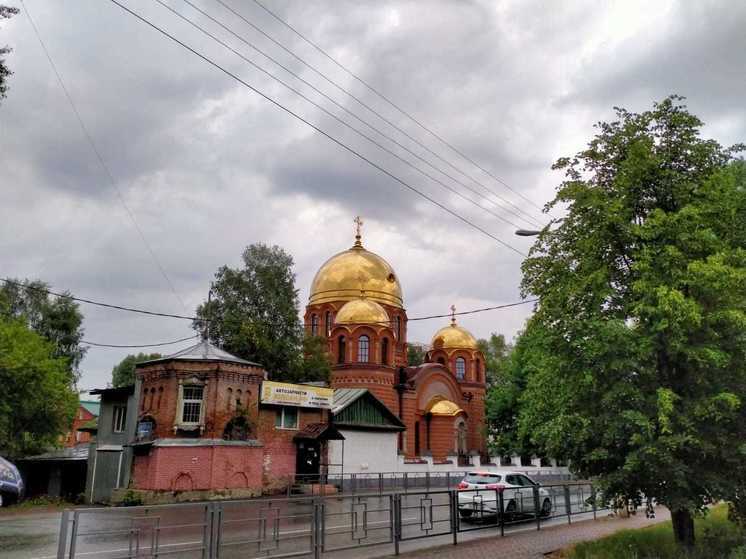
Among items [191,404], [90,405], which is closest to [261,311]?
[191,404]

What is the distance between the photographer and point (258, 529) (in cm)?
955

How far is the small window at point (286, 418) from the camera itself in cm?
2753

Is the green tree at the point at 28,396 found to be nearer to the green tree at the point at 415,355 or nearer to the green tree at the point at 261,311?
the green tree at the point at 261,311

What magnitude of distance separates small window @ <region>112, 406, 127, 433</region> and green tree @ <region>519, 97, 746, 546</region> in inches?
791

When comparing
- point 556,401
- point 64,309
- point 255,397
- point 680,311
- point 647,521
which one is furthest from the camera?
point 64,309

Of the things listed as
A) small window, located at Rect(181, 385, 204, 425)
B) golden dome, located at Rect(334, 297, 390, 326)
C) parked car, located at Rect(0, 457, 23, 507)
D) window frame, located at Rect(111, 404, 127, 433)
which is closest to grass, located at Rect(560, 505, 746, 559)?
parked car, located at Rect(0, 457, 23, 507)

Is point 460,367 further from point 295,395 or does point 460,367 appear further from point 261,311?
point 295,395

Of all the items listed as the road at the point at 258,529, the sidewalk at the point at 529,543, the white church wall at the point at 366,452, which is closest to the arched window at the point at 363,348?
the white church wall at the point at 366,452

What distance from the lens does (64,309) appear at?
45.8 metres

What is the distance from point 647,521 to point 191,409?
653 inches

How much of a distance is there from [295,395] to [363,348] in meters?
14.3

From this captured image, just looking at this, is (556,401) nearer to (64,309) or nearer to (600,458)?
(600,458)

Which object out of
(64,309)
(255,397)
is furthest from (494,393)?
(64,309)

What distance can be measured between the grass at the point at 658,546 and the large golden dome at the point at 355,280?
3501 centimetres
